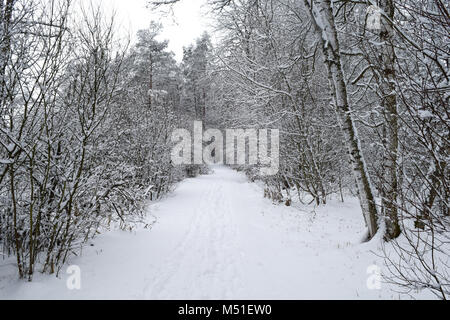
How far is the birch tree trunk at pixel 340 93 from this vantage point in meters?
4.37

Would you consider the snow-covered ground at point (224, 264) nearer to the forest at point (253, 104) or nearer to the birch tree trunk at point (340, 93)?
the forest at point (253, 104)

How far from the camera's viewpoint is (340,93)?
4.41 metres

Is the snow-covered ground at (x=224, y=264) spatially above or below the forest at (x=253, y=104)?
below

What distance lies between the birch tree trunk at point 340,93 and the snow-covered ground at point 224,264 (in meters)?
0.84

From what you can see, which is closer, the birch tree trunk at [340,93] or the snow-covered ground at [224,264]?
the snow-covered ground at [224,264]

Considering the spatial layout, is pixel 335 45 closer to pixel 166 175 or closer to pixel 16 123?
pixel 16 123

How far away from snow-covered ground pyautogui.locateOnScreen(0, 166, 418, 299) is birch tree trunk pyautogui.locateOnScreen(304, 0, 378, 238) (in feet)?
2.74

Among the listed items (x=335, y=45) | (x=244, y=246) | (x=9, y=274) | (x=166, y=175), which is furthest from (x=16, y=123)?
(x=166, y=175)

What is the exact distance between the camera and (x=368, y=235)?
4590 mm

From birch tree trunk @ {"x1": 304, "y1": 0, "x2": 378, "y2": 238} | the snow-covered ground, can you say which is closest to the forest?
birch tree trunk @ {"x1": 304, "y1": 0, "x2": 378, "y2": 238}

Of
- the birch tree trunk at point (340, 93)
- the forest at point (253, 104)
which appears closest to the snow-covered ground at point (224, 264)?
the forest at point (253, 104)

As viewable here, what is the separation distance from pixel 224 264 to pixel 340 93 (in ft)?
12.4

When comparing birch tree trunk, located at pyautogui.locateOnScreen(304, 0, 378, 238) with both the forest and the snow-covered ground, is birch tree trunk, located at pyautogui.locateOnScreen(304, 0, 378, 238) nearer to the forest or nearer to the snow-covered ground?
the forest
